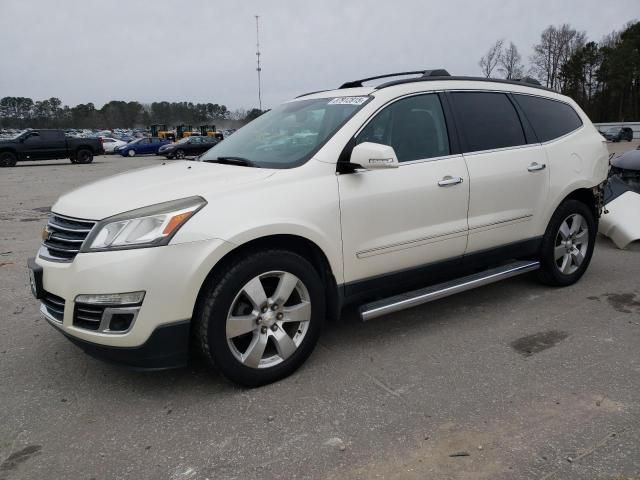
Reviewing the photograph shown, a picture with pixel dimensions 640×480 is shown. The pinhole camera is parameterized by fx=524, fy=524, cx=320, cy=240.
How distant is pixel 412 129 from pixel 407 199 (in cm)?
56

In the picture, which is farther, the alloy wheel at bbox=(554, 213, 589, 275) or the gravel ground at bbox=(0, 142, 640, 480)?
the alloy wheel at bbox=(554, 213, 589, 275)

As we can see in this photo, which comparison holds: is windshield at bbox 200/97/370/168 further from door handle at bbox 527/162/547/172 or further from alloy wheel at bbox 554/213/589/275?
alloy wheel at bbox 554/213/589/275

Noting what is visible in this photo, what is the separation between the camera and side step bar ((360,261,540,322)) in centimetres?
A: 334

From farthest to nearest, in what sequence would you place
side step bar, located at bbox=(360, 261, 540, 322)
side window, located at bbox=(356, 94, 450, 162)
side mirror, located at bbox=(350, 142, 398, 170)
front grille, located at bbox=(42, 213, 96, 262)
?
1. side window, located at bbox=(356, 94, 450, 162)
2. side step bar, located at bbox=(360, 261, 540, 322)
3. side mirror, located at bbox=(350, 142, 398, 170)
4. front grille, located at bbox=(42, 213, 96, 262)

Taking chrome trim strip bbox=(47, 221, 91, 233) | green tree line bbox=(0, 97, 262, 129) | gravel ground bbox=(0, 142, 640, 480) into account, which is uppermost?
green tree line bbox=(0, 97, 262, 129)

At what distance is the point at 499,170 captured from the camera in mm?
3941

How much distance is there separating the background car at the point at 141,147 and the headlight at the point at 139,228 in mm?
35120

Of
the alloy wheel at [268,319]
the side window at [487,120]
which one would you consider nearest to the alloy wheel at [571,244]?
the side window at [487,120]

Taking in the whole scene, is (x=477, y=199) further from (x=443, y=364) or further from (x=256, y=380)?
(x=256, y=380)

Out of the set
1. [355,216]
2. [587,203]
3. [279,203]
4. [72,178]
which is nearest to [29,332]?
[279,203]

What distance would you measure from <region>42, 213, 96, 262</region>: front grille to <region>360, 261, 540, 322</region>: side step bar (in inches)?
65.9

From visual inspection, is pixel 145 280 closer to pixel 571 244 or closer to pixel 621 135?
pixel 571 244

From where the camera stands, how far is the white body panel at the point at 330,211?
2.65 meters

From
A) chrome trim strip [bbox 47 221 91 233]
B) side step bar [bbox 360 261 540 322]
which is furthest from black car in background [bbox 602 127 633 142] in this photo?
chrome trim strip [bbox 47 221 91 233]
